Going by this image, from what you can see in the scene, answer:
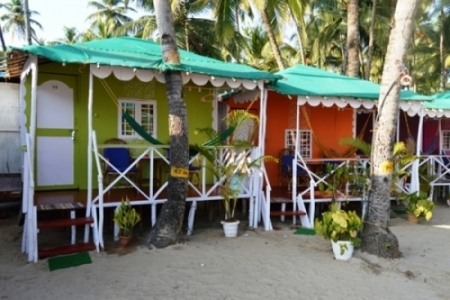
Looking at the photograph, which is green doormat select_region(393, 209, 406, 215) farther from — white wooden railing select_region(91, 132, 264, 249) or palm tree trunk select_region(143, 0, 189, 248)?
palm tree trunk select_region(143, 0, 189, 248)

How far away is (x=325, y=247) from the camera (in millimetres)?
6359

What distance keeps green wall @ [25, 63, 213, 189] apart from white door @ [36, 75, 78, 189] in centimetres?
12

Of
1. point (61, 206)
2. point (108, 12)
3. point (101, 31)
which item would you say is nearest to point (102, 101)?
point (61, 206)

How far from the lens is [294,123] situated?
10562 millimetres

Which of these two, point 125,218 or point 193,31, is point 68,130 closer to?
point 125,218

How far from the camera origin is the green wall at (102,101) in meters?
7.90

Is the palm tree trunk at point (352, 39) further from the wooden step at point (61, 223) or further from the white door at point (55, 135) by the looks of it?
the wooden step at point (61, 223)

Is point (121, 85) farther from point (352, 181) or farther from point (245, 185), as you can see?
point (352, 181)

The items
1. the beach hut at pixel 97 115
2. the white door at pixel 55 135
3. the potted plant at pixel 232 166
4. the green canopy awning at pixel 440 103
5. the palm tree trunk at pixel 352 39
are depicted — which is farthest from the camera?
the palm tree trunk at pixel 352 39

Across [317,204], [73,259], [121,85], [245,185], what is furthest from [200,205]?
[73,259]

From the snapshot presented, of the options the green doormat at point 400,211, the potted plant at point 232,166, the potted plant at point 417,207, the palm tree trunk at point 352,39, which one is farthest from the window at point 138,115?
the palm tree trunk at point 352,39

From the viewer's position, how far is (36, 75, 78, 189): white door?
305 inches

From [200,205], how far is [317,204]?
8.97 ft

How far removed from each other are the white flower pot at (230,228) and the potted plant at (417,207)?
397 centimetres
